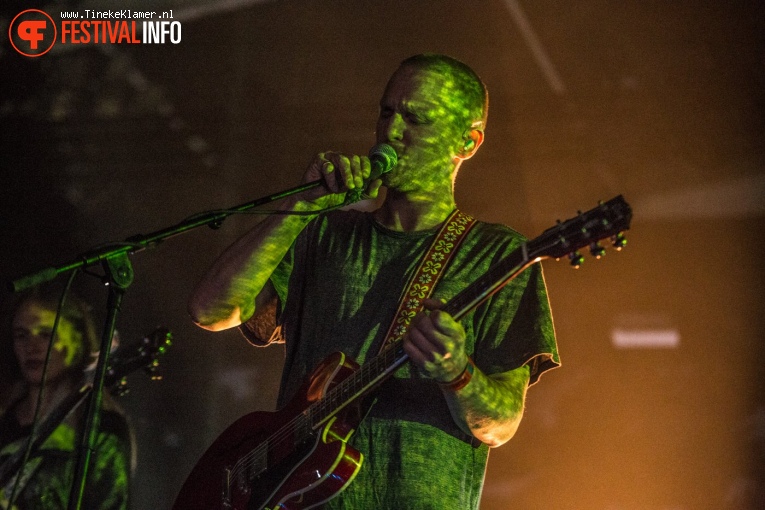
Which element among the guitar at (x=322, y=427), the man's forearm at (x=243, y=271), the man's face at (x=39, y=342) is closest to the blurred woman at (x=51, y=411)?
the man's face at (x=39, y=342)

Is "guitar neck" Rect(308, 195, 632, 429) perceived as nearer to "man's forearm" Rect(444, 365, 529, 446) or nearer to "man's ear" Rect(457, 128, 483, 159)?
"man's forearm" Rect(444, 365, 529, 446)

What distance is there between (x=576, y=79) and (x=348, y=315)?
2.33m

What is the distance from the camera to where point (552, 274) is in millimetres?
4090

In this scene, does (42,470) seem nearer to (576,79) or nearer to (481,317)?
(481,317)

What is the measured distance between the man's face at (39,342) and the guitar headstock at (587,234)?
123 inches

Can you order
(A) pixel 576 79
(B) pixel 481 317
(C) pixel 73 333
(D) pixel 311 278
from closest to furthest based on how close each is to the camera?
(B) pixel 481 317 < (D) pixel 311 278 < (A) pixel 576 79 < (C) pixel 73 333

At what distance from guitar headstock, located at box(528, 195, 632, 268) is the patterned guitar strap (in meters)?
0.37

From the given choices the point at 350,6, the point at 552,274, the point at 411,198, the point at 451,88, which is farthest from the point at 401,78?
the point at 350,6

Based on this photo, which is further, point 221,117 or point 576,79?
point 221,117

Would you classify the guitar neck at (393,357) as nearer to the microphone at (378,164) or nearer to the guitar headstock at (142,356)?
the microphone at (378,164)

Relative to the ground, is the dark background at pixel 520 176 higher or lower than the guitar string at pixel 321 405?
higher

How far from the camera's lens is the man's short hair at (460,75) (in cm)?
264

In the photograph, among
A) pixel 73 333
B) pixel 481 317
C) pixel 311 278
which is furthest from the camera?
pixel 73 333
